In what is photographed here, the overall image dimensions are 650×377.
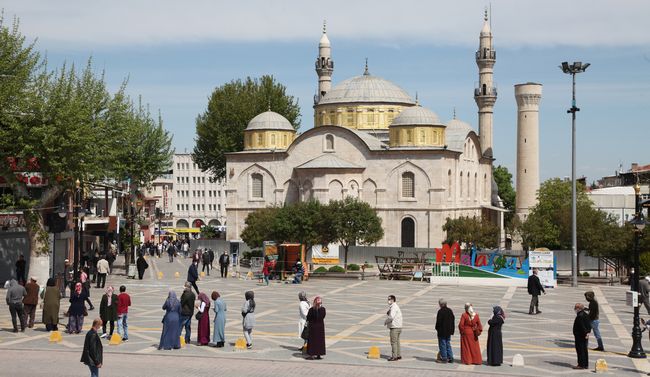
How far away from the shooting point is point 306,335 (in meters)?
21.5

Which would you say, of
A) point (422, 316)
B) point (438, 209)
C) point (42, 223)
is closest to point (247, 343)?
point (422, 316)

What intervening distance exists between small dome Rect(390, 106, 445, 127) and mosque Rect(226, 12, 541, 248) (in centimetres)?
9

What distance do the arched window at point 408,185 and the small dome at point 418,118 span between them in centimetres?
395

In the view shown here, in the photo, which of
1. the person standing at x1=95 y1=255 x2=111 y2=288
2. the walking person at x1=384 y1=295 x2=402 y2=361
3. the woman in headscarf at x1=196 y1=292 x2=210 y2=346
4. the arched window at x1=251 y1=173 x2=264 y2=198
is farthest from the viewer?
the arched window at x1=251 y1=173 x2=264 y2=198

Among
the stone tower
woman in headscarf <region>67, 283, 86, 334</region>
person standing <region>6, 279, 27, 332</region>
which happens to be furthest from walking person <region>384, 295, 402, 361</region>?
the stone tower

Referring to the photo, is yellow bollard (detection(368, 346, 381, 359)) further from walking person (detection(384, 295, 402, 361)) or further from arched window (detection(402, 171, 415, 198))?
arched window (detection(402, 171, 415, 198))

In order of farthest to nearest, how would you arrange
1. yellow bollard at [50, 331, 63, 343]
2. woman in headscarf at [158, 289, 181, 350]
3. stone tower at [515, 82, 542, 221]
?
stone tower at [515, 82, 542, 221], yellow bollard at [50, 331, 63, 343], woman in headscarf at [158, 289, 181, 350]

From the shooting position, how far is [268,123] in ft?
251

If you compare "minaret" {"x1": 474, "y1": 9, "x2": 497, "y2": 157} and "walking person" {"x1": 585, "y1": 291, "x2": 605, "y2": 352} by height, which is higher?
"minaret" {"x1": 474, "y1": 9, "x2": 497, "y2": 157}

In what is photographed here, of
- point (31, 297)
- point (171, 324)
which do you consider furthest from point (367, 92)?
point (171, 324)

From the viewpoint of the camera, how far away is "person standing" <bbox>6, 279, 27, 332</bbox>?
2486 cm

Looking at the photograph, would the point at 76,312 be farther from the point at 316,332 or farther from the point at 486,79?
the point at 486,79

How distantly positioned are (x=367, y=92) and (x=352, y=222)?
31.1 metres

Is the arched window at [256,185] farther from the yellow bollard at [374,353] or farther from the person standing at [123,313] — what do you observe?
the yellow bollard at [374,353]
